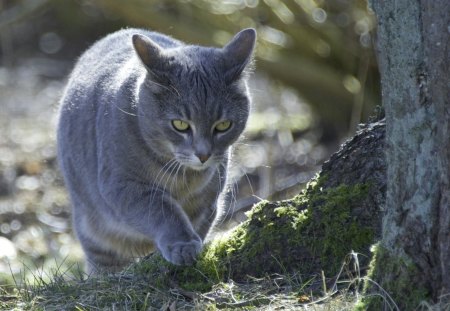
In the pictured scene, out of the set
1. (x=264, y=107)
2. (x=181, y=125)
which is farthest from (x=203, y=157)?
(x=264, y=107)

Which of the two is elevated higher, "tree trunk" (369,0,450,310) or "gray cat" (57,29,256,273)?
"tree trunk" (369,0,450,310)

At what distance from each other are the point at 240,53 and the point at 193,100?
1.30ft

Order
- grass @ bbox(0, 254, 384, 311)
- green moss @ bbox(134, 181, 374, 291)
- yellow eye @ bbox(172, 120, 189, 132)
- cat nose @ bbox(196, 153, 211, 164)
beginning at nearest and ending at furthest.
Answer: grass @ bbox(0, 254, 384, 311), green moss @ bbox(134, 181, 374, 291), cat nose @ bbox(196, 153, 211, 164), yellow eye @ bbox(172, 120, 189, 132)

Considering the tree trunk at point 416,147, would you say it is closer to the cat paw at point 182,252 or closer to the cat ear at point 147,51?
the cat paw at point 182,252

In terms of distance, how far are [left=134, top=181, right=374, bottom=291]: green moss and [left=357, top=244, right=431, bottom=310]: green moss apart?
0.47 meters

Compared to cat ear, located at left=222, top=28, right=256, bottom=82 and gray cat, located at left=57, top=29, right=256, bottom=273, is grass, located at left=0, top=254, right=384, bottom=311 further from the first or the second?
cat ear, located at left=222, top=28, right=256, bottom=82

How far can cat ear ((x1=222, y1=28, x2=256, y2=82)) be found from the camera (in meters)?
4.07

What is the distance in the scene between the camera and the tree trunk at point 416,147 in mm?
2402

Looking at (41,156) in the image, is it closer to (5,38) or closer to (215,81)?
(5,38)

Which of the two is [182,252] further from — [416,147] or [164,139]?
[416,147]

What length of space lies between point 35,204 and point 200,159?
3.79m

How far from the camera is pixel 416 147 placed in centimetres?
253

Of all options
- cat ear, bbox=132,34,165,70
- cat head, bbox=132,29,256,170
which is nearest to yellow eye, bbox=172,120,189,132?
cat head, bbox=132,29,256,170

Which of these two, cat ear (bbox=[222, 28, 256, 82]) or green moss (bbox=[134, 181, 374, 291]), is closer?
green moss (bbox=[134, 181, 374, 291])
